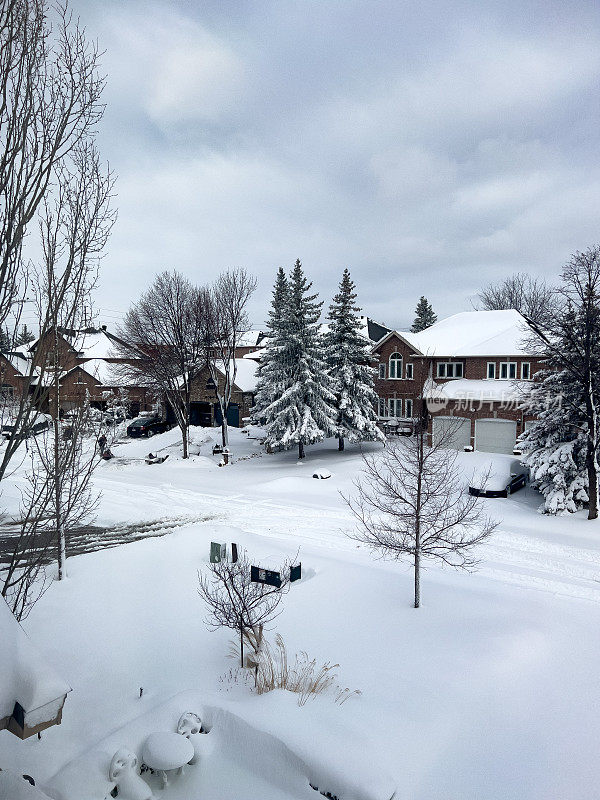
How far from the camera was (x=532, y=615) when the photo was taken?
11586mm

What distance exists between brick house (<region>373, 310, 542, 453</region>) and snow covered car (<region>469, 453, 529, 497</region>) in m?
3.48

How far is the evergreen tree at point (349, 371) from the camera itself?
1178 inches

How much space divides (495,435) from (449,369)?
580cm

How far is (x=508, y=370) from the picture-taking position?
102 feet

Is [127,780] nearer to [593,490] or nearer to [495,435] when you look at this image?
[593,490]

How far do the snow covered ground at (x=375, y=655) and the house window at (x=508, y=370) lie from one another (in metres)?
13.7

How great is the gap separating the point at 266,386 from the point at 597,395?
17.9 m

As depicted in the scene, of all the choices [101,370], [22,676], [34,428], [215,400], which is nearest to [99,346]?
[101,370]

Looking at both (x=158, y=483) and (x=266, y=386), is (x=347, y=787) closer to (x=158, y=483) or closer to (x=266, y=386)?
(x=158, y=483)

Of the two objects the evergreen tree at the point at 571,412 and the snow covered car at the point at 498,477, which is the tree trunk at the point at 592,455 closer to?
the evergreen tree at the point at 571,412

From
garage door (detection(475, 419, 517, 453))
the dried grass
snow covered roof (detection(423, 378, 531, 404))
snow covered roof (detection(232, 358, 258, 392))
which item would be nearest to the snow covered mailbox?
the dried grass

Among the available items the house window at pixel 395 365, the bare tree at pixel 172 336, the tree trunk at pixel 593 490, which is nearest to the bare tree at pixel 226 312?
the bare tree at pixel 172 336

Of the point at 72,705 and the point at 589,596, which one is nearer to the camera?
the point at 72,705

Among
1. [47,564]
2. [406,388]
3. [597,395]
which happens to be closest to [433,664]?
[47,564]
